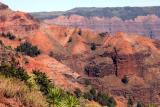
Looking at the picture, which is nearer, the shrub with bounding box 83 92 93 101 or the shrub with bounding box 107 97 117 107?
the shrub with bounding box 83 92 93 101

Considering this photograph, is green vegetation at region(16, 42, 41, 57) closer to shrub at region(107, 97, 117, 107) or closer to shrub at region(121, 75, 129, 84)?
shrub at region(121, 75, 129, 84)

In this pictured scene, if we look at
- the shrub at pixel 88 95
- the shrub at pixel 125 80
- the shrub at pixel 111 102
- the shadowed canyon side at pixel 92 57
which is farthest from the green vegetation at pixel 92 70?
the shrub at pixel 88 95

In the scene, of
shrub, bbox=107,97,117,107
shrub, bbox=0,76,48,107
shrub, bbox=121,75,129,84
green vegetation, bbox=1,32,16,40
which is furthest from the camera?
green vegetation, bbox=1,32,16,40

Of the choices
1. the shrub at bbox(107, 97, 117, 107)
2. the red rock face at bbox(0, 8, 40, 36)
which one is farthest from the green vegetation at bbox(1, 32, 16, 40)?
the shrub at bbox(107, 97, 117, 107)

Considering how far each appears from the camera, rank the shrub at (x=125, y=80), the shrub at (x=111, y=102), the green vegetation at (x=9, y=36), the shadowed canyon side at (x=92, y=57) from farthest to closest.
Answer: the green vegetation at (x=9, y=36) < the shrub at (x=125, y=80) < the shadowed canyon side at (x=92, y=57) < the shrub at (x=111, y=102)

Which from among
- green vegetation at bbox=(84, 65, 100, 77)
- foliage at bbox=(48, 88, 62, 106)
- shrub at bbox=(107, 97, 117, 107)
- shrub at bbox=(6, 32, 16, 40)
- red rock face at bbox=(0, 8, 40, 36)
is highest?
foliage at bbox=(48, 88, 62, 106)

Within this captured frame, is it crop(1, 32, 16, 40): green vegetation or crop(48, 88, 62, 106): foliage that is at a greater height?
crop(48, 88, 62, 106): foliage

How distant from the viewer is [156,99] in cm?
11856

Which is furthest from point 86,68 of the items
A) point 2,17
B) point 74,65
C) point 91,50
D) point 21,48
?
point 2,17

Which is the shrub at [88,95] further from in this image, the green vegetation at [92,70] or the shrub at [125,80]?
the green vegetation at [92,70]

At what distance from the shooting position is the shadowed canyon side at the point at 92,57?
113 m

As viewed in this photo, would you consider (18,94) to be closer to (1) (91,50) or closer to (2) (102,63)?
(2) (102,63)

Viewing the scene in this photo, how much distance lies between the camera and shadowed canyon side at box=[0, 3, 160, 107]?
113 meters

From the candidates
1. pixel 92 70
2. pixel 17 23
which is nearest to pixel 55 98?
pixel 92 70
